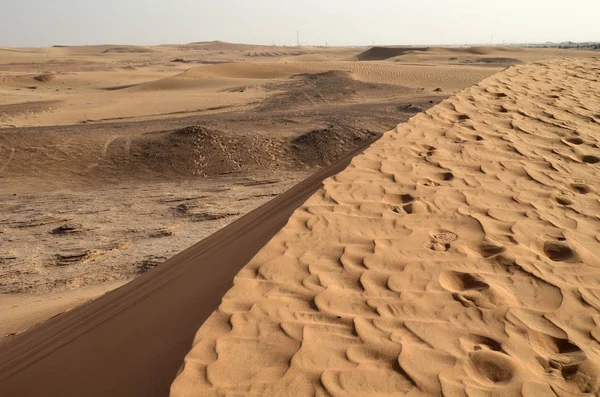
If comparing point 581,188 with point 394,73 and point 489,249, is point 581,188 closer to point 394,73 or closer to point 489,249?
point 489,249

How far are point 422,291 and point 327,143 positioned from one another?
9537 mm

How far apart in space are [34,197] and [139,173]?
80.8 inches

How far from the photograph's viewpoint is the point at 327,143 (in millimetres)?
12227

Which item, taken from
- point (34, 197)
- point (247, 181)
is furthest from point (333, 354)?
point (34, 197)

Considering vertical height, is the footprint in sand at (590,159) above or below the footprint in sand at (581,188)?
above

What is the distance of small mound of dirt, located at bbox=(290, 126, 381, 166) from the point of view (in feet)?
39.1

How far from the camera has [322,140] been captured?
12305 millimetres

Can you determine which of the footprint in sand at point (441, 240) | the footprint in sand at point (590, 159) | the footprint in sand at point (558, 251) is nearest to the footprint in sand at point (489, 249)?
the footprint in sand at point (441, 240)

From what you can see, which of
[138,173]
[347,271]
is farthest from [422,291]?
[138,173]

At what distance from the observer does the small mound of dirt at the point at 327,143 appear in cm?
1193

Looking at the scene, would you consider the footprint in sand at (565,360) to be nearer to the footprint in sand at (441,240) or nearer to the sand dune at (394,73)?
the footprint in sand at (441,240)

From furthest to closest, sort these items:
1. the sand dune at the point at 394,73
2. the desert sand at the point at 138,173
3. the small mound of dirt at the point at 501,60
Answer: the small mound of dirt at the point at 501,60 → the sand dune at the point at 394,73 → the desert sand at the point at 138,173

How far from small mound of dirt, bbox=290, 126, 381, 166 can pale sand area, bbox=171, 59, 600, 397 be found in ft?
22.3

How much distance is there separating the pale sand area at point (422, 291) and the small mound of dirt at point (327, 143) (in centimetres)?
680
